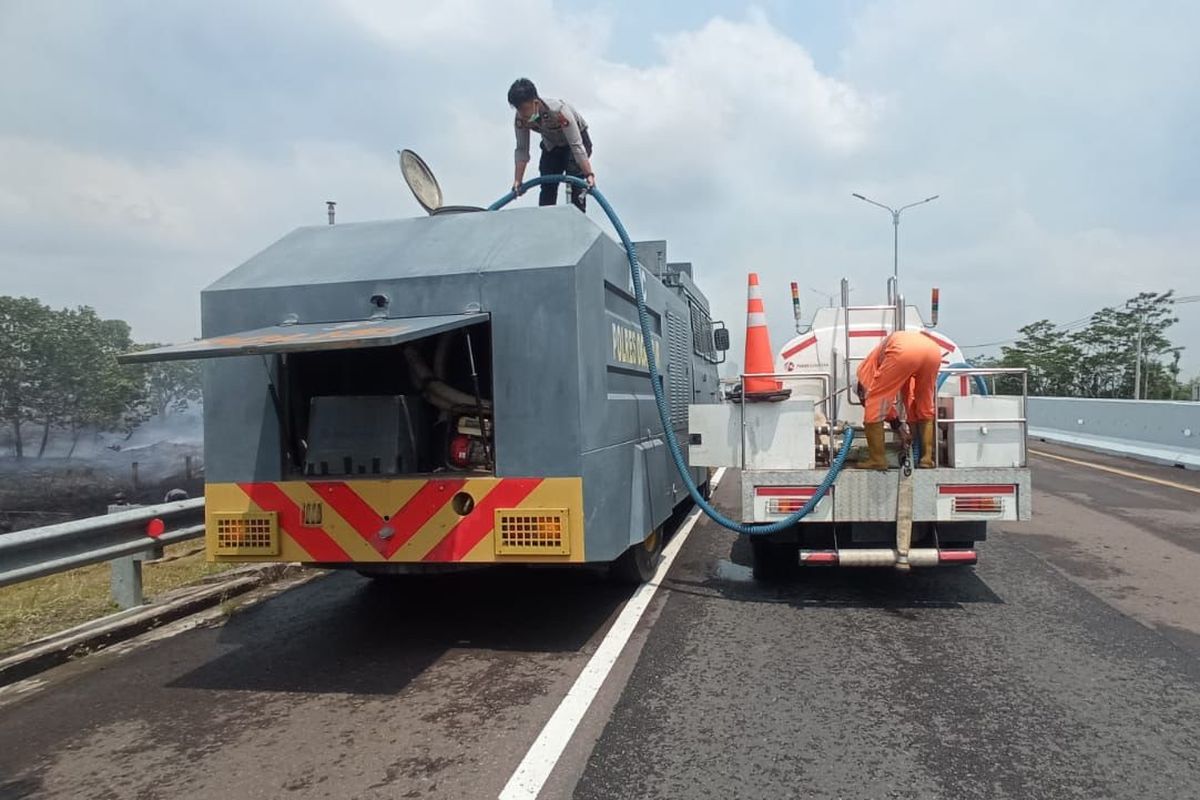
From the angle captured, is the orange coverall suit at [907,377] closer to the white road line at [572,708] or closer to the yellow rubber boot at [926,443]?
the yellow rubber boot at [926,443]

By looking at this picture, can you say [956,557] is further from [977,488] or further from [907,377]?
[907,377]

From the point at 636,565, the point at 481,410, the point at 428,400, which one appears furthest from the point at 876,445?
the point at 428,400

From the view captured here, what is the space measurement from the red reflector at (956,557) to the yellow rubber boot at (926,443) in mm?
623

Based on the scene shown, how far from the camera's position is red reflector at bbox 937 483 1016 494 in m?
5.78

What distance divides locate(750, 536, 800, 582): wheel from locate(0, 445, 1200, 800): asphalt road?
20 centimetres

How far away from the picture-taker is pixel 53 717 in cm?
422

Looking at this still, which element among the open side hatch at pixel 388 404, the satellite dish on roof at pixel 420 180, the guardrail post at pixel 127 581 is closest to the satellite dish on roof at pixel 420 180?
the satellite dish on roof at pixel 420 180

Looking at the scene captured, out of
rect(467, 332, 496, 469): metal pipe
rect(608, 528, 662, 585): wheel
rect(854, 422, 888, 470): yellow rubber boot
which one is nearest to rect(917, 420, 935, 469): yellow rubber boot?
rect(854, 422, 888, 470): yellow rubber boot

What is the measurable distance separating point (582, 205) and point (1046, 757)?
5.94 m

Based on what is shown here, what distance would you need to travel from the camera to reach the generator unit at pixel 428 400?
15.7ft

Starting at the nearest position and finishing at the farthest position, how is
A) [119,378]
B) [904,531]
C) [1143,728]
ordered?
[1143,728] < [904,531] < [119,378]

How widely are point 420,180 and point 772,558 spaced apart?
4.21 m

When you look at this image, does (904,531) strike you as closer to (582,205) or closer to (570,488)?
(570,488)

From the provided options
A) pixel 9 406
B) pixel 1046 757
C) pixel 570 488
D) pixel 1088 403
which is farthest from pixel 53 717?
pixel 1088 403
